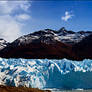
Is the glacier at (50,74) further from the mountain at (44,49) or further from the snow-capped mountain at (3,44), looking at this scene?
the snow-capped mountain at (3,44)

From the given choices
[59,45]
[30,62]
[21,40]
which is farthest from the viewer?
[21,40]

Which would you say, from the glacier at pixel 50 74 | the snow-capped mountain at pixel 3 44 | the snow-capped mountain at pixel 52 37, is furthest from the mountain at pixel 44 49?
the glacier at pixel 50 74

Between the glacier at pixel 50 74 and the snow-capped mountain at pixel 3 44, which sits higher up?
the snow-capped mountain at pixel 3 44

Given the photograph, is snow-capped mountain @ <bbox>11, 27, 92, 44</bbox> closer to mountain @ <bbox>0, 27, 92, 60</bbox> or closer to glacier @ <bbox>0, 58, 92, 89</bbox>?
mountain @ <bbox>0, 27, 92, 60</bbox>

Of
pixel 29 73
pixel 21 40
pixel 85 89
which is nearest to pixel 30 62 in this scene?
pixel 29 73

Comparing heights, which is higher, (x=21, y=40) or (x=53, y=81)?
(x=21, y=40)

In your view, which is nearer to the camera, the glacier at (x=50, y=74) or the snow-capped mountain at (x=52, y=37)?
the glacier at (x=50, y=74)

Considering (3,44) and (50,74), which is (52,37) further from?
(50,74)

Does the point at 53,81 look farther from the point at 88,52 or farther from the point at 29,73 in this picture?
the point at 88,52
